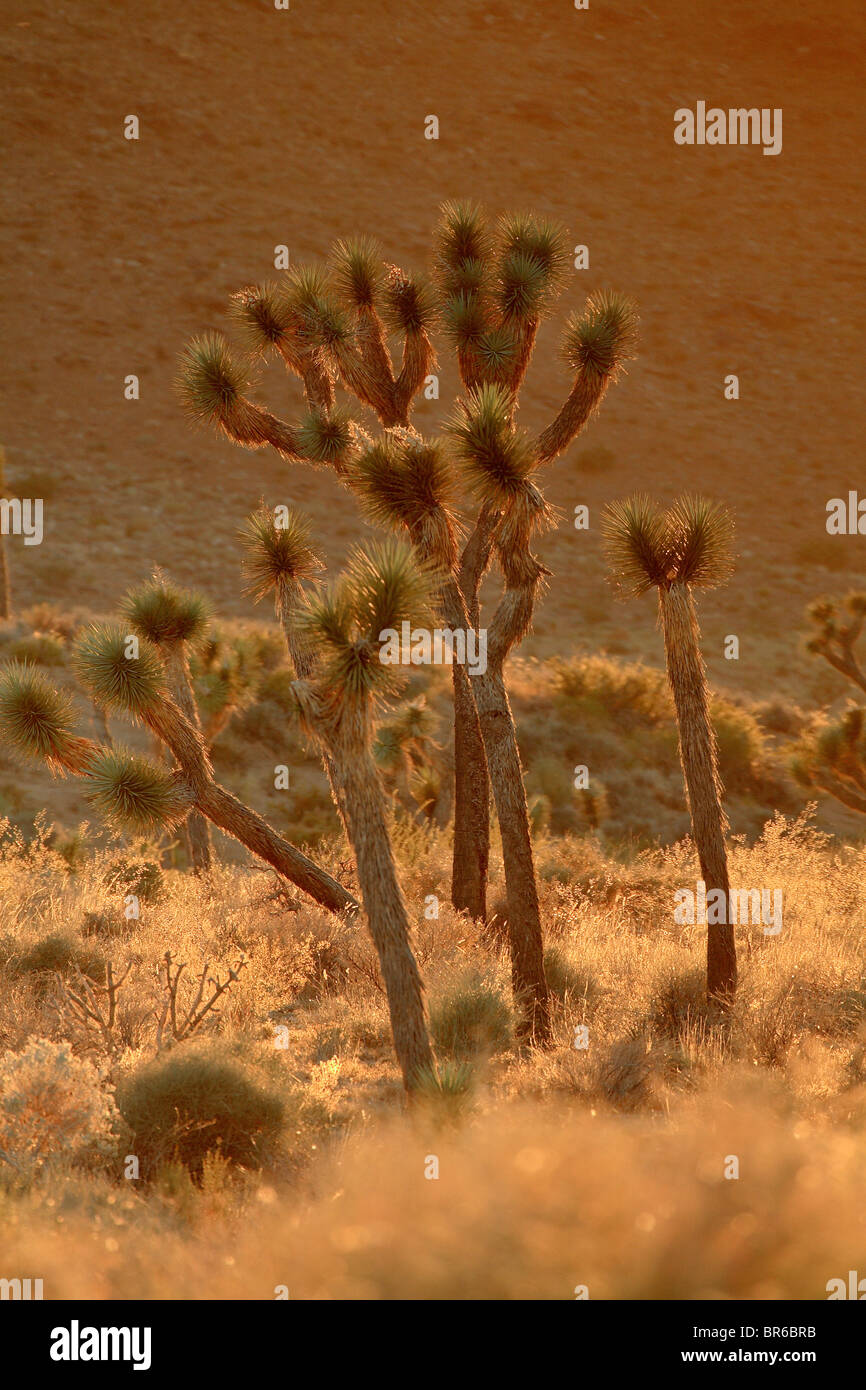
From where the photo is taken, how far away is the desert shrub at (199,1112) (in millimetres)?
5840

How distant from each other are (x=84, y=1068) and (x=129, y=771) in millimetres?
3154


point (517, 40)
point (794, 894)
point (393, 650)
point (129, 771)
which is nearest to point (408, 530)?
point (393, 650)

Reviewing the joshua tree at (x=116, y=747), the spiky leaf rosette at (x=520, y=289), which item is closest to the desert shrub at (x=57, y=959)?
the joshua tree at (x=116, y=747)

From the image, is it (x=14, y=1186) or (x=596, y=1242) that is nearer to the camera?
(x=596, y=1242)

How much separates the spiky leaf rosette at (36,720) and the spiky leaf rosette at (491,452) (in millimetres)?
3747

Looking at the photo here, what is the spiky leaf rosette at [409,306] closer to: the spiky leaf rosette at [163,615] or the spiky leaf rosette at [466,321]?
the spiky leaf rosette at [466,321]

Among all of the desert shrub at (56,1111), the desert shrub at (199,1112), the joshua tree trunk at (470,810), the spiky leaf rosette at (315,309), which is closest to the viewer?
the desert shrub at (56,1111)

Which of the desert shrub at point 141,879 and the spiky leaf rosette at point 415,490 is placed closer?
the spiky leaf rosette at point 415,490

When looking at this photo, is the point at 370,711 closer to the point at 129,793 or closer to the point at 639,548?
the point at 639,548

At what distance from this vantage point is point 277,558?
9.44m

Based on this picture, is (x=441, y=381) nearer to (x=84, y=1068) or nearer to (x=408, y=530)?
(x=408, y=530)

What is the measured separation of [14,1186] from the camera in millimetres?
5301

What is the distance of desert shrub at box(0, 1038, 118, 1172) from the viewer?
5.74m

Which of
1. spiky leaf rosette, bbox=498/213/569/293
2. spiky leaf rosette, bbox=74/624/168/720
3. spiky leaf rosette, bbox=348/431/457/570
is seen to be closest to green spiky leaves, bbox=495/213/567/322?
spiky leaf rosette, bbox=498/213/569/293
